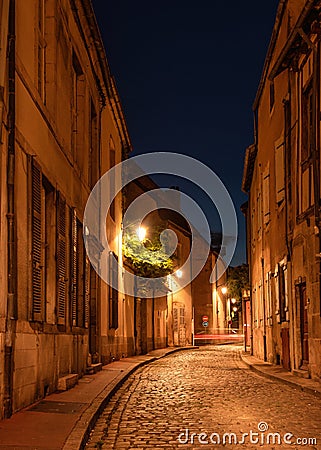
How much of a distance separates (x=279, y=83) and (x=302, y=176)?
4989 millimetres

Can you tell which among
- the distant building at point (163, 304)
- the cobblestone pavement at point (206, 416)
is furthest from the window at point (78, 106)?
the distant building at point (163, 304)

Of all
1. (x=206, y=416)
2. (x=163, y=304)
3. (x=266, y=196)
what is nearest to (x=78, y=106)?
(x=266, y=196)

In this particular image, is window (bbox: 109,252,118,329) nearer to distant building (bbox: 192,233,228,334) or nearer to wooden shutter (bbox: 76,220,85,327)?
wooden shutter (bbox: 76,220,85,327)

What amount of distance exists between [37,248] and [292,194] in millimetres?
8400

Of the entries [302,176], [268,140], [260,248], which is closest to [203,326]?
[260,248]

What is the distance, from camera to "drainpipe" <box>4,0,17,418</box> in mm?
9227

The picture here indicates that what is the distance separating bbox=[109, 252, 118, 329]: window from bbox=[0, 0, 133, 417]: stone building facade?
6.78 feet

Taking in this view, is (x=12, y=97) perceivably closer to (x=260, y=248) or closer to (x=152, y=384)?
(x=152, y=384)

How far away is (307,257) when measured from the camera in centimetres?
1598

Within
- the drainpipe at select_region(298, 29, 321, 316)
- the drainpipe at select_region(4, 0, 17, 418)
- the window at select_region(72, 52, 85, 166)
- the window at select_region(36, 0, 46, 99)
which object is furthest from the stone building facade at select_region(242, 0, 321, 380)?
the drainpipe at select_region(4, 0, 17, 418)

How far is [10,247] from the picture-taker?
9531 mm

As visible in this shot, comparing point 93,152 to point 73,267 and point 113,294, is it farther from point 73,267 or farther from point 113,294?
point 113,294

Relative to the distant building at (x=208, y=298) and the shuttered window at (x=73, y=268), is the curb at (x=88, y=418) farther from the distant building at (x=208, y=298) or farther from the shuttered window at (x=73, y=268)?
the distant building at (x=208, y=298)

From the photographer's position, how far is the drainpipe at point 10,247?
923 centimetres
